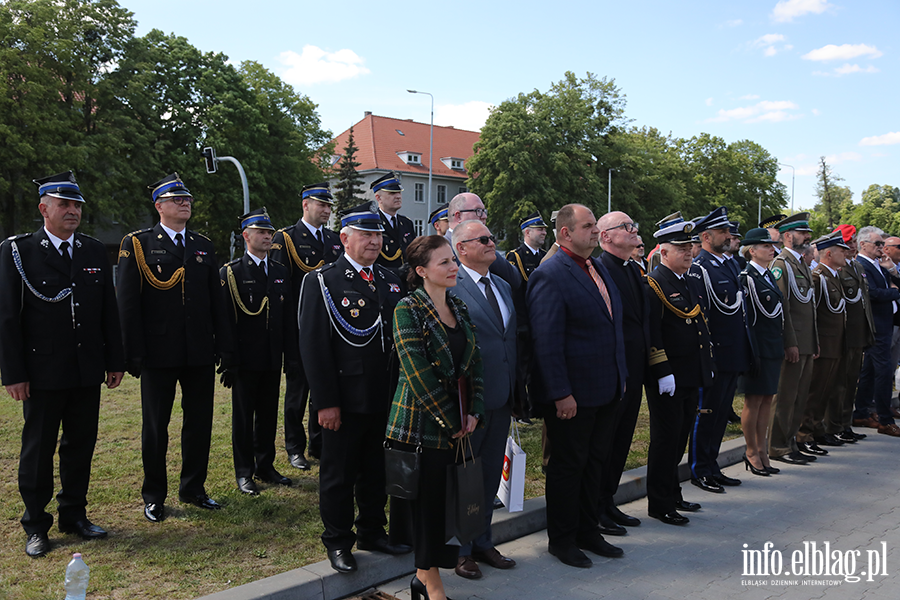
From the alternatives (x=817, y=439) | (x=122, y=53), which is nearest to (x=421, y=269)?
(x=817, y=439)

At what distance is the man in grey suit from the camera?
4.60 meters

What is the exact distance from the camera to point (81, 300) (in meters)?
5.05

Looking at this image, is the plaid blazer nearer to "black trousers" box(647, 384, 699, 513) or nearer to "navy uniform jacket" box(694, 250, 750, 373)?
"black trousers" box(647, 384, 699, 513)

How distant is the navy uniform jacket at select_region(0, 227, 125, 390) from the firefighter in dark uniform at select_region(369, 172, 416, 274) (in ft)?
9.13

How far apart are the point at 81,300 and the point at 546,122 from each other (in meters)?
45.4

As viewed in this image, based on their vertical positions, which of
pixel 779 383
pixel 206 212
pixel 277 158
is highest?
pixel 277 158

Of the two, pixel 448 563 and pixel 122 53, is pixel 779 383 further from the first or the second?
pixel 122 53

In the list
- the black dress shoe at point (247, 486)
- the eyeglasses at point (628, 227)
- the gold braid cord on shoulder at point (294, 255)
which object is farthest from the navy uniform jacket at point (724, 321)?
the black dress shoe at point (247, 486)

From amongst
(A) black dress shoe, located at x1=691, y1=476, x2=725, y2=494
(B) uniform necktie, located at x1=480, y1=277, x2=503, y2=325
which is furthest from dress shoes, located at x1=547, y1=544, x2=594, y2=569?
(A) black dress shoe, located at x1=691, y1=476, x2=725, y2=494

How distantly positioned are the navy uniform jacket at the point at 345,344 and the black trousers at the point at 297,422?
7.72ft

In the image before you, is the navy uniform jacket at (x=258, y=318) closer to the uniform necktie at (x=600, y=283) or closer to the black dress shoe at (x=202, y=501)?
the black dress shoe at (x=202, y=501)

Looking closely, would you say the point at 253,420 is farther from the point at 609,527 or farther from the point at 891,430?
the point at 891,430

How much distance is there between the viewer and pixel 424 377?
13.0ft

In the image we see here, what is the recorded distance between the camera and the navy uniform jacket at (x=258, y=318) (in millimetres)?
6320
